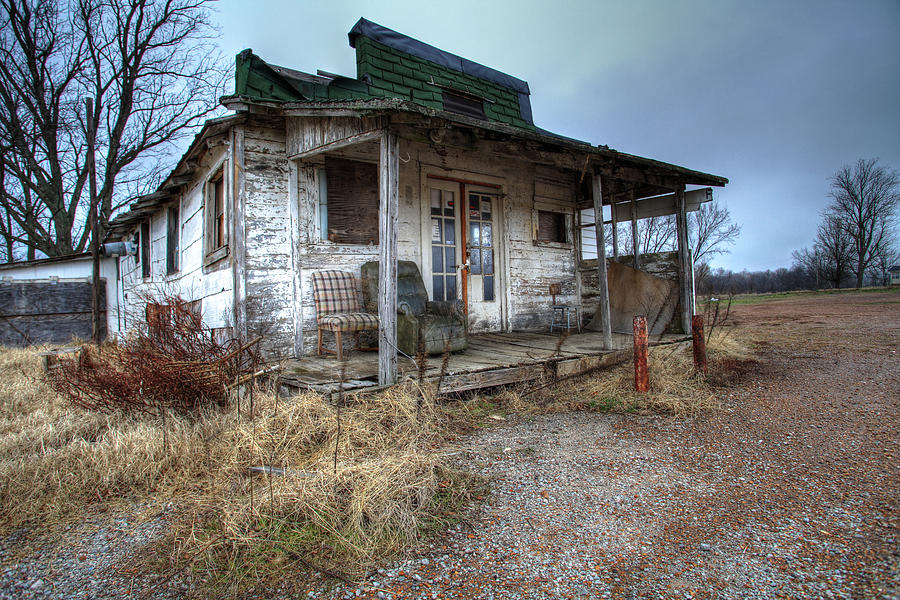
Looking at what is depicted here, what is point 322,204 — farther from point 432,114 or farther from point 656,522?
point 656,522

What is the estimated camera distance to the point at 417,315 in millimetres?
Answer: 5008

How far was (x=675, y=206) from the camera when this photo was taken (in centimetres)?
710

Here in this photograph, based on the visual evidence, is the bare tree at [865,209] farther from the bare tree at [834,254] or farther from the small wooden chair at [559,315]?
the small wooden chair at [559,315]

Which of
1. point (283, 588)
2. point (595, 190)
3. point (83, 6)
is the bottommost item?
point (283, 588)

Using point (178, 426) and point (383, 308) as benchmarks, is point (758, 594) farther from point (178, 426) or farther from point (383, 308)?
point (178, 426)

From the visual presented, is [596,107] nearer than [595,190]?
No

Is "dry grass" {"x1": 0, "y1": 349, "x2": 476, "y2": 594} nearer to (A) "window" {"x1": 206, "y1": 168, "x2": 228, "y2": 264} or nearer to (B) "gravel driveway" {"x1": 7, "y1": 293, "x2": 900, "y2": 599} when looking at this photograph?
(B) "gravel driveway" {"x1": 7, "y1": 293, "x2": 900, "y2": 599}

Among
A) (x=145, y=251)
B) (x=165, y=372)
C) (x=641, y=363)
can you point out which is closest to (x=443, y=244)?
(x=641, y=363)

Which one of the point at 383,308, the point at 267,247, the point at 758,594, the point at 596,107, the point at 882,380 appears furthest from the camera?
the point at 596,107

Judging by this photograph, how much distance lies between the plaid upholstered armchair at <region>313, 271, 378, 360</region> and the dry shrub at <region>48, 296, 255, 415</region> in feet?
4.64

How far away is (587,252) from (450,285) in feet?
10.4

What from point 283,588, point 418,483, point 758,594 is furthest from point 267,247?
point 758,594

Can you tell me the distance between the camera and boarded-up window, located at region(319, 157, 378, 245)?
5511mm

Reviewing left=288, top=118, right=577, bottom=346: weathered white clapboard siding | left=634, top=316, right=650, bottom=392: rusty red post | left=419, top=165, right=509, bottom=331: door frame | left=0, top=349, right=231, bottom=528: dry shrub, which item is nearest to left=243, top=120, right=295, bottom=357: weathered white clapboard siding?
left=288, top=118, right=577, bottom=346: weathered white clapboard siding
